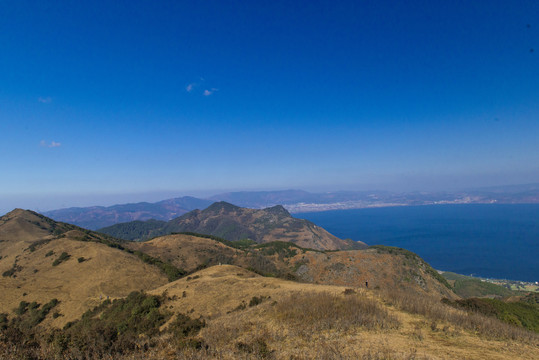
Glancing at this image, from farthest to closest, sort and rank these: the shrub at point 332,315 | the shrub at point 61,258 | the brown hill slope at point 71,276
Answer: the shrub at point 61,258 < the brown hill slope at point 71,276 < the shrub at point 332,315

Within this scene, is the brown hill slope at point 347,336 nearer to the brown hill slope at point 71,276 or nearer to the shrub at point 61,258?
the brown hill slope at point 71,276

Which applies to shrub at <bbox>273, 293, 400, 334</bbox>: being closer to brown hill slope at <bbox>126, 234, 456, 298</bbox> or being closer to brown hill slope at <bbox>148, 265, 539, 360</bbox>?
brown hill slope at <bbox>148, 265, 539, 360</bbox>

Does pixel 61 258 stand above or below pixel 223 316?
below

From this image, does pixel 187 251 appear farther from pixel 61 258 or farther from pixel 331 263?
pixel 331 263

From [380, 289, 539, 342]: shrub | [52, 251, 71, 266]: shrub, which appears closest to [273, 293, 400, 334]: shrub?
[380, 289, 539, 342]: shrub

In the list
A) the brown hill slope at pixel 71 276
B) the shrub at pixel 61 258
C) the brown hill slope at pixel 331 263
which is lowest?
the brown hill slope at pixel 331 263

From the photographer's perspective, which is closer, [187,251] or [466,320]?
[466,320]

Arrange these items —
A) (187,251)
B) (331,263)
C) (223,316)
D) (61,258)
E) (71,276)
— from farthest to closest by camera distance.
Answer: (187,251)
(331,263)
(61,258)
(71,276)
(223,316)

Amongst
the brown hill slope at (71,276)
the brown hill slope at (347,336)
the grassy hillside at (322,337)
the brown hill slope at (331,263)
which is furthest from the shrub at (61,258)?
the brown hill slope at (347,336)

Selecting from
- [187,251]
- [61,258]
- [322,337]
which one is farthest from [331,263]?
[61,258]
